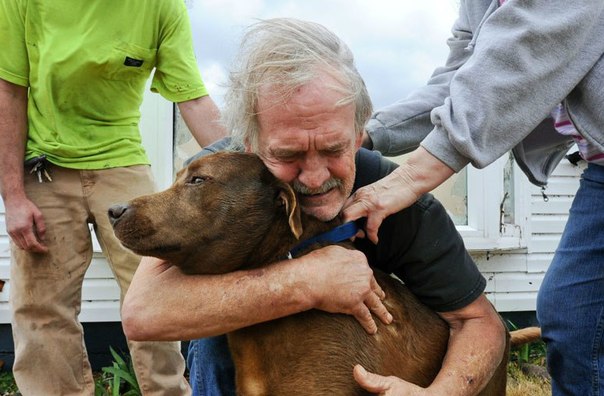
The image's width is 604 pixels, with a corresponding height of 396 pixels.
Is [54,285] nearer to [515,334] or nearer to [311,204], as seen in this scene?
[311,204]

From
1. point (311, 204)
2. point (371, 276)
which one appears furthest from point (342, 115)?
point (371, 276)

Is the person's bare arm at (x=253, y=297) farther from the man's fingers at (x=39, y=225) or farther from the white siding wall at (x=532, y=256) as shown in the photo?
the white siding wall at (x=532, y=256)

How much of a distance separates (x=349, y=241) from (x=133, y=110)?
1991 mm

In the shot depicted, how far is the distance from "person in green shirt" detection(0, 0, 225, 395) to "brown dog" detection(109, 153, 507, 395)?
154 centimetres

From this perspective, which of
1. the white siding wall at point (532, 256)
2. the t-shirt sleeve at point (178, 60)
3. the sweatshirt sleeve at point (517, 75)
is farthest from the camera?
the white siding wall at point (532, 256)

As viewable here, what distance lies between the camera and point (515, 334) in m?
3.44

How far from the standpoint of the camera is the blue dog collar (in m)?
2.39

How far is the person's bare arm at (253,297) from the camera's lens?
2.22m

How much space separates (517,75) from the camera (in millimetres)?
2098

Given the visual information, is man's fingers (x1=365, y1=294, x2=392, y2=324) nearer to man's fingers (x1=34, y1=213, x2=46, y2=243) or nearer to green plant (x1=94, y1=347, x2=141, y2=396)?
man's fingers (x1=34, y1=213, x2=46, y2=243)

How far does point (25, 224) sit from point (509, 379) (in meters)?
3.26

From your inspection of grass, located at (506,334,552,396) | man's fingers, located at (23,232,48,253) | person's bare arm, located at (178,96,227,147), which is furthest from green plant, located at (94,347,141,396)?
grass, located at (506,334,552,396)

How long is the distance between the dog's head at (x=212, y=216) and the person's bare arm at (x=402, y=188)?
23 centimetres

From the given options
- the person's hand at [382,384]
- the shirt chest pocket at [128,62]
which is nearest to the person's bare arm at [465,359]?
the person's hand at [382,384]
